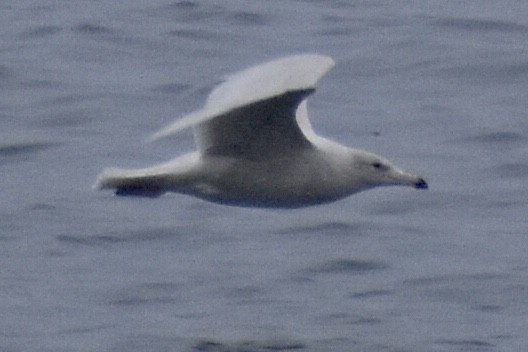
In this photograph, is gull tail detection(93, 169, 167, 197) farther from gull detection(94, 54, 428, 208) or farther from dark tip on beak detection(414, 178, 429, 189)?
dark tip on beak detection(414, 178, 429, 189)

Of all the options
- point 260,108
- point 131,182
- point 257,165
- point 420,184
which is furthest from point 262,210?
point 260,108

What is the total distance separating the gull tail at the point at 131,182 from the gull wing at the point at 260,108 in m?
0.33

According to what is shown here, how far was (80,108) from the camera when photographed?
14398 millimetres

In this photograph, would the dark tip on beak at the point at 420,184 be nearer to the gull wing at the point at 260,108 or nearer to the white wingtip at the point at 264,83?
the gull wing at the point at 260,108

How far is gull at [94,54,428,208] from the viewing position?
32.7 feet

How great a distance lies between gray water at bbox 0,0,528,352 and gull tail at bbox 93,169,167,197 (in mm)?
868

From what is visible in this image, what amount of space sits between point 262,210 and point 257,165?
2.62m

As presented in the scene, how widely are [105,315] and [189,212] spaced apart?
5.85 ft

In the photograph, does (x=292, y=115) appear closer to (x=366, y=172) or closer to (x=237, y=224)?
(x=366, y=172)

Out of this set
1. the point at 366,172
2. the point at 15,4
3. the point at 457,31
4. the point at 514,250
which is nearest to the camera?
the point at 366,172

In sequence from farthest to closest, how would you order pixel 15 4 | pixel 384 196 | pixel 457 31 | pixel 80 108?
pixel 15 4 → pixel 457 31 → pixel 80 108 → pixel 384 196

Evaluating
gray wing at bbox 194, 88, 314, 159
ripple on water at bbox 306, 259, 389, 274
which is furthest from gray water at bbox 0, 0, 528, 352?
gray wing at bbox 194, 88, 314, 159

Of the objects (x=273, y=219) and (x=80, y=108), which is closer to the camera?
(x=273, y=219)

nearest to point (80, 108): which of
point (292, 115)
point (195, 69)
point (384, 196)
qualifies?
point (195, 69)
